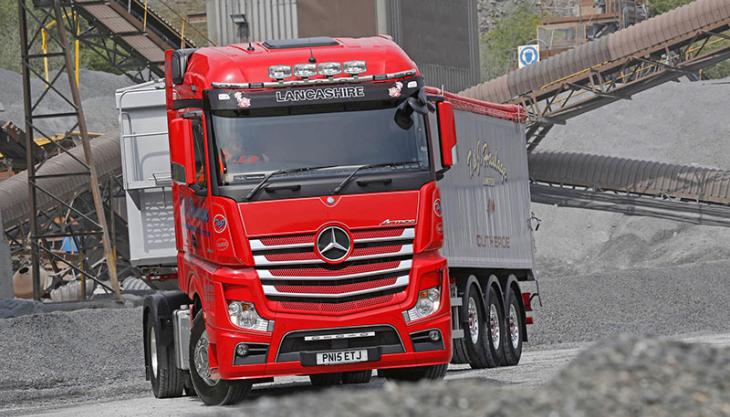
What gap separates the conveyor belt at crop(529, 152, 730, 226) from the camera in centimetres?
5066

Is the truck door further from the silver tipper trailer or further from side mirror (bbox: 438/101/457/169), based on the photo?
the silver tipper trailer

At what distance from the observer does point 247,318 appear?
13906mm

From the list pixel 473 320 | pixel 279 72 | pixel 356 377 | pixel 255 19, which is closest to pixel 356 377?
pixel 356 377

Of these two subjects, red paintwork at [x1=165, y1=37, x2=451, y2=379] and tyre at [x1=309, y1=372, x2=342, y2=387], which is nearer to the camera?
red paintwork at [x1=165, y1=37, x2=451, y2=379]

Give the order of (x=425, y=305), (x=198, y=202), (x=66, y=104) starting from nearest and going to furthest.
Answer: (x=425, y=305)
(x=198, y=202)
(x=66, y=104)

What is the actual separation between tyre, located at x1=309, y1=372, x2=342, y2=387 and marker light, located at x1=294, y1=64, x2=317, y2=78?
14.4ft

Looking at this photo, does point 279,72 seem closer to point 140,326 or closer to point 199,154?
point 199,154

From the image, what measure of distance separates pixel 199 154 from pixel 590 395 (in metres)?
7.95

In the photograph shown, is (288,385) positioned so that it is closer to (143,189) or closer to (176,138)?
(143,189)

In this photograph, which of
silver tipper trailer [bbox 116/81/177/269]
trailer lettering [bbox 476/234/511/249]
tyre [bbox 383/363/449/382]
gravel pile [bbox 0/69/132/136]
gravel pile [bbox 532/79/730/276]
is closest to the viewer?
tyre [bbox 383/363/449/382]

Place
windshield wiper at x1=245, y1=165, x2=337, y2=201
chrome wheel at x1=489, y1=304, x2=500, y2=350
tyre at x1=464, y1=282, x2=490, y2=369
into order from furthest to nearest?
chrome wheel at x1=489, y1=304, x2=500, y2=350 → tyre at x1=464, y1=282, x2=490, y2=369 → windshield wiper at x1=245, y1=165, x2=337, y2=201

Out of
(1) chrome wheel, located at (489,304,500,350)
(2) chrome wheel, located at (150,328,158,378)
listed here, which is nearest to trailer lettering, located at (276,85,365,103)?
(2) chrome wheel, located at (150,328,158,378)

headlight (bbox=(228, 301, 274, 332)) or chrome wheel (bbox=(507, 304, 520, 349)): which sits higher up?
headlight (bbox=(228, 301, 274, 332))

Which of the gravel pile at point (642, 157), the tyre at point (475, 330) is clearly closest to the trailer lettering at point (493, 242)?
the tyre at point (475, 330)
